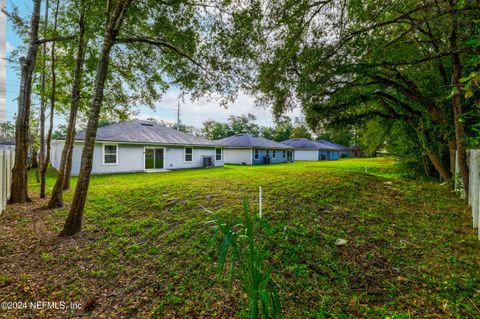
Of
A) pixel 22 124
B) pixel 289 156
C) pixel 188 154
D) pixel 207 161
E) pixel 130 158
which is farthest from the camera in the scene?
pixel 289 156

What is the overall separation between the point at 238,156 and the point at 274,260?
21.2 metres

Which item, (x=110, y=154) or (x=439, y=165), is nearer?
(x=439, y=165)

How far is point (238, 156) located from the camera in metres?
24.2

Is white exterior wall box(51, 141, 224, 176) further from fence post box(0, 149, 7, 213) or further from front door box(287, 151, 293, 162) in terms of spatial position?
front door box(287, 151, 293, 162)

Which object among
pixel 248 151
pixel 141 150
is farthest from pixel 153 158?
pixel 248 151

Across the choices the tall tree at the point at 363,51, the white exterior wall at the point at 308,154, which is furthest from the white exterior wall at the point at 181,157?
the white exterior wall at the point at 308,154

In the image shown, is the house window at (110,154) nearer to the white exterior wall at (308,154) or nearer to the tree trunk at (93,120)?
the tree trunk at (93,120)

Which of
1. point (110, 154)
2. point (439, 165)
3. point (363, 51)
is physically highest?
point (363, 51)

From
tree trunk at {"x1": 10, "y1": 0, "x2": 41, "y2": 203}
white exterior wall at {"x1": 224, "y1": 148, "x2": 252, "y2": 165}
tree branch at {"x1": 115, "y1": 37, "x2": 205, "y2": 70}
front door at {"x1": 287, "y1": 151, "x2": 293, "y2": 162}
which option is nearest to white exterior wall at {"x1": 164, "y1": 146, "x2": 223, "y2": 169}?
white exterior wall at {"x1": 224, "y1": 148, "x2": 252, "y2": 165}

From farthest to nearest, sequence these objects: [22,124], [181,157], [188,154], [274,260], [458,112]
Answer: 1. [188,154]
2. [181,157]
3. [22,124]
4. [458,112]
5. [274,260]

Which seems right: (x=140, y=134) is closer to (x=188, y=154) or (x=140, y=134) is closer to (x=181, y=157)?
(x=181, y=157)

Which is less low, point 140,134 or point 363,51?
point 363,51

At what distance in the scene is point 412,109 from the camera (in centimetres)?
850

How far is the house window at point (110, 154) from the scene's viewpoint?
13489 millimetres
